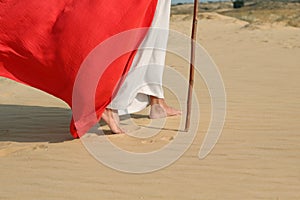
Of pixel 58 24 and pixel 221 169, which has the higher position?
pixel 58 24

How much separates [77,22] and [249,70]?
17.4ft

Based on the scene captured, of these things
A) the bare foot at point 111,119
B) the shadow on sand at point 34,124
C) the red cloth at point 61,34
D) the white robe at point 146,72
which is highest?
the red cloth at point 61,34

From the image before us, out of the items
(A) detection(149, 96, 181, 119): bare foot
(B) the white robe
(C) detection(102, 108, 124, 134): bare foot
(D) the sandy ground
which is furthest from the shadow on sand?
(A) detection(149, 96, 181, 119): bare foot

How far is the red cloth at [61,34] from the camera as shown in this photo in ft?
13.5

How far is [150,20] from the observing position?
177 inches

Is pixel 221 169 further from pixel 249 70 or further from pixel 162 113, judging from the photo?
pixel 249 70

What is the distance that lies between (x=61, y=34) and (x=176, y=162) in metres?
1.28

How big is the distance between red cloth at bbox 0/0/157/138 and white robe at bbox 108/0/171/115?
24cm

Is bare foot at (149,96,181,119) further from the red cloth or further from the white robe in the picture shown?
the red cloth

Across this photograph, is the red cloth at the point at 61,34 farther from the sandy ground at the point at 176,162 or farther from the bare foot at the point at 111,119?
the sandy ground at the point at 176,162

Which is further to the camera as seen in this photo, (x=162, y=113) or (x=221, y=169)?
(x=162, y=113)

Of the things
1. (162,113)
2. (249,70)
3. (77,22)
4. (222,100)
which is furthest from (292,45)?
(77,22)

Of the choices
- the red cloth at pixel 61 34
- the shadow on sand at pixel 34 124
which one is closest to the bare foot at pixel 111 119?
the red cloth at pixel 61 34

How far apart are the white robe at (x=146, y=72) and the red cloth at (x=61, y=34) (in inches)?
9.4
